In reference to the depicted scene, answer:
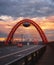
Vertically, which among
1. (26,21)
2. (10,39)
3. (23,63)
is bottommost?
(23,63)

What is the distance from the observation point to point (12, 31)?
437ft

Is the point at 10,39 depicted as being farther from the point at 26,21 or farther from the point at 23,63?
the point at 23,63

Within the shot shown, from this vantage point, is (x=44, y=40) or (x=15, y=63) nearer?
(x=15, y=63)

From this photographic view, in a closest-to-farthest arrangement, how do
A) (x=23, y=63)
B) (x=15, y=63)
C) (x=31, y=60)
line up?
1. (x=15, y=63)
2. (x=23, y=63)
3. (x=31, y=60)

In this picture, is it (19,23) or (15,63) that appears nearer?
(15,63)

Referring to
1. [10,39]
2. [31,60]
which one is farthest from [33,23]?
[31,60]

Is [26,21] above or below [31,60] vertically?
above

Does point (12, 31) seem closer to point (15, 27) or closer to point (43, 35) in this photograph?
point (15, 27)

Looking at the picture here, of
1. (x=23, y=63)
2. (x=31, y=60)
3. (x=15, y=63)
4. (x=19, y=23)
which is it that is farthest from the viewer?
(x=19, y=23)

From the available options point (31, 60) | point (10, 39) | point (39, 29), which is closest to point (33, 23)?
point (39, 29)

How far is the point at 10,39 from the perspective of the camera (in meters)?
136

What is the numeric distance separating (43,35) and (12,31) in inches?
634

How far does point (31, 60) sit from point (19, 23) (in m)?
114

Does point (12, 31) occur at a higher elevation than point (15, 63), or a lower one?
higher
